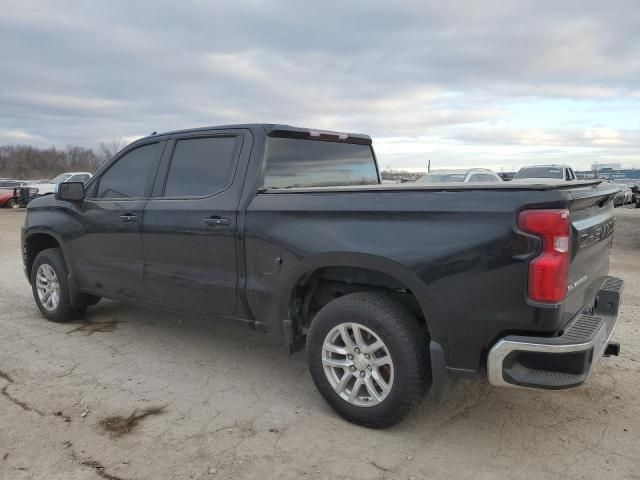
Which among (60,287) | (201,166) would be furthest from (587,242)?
(60,287)

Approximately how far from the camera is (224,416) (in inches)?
139

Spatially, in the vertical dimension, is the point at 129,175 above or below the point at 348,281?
above

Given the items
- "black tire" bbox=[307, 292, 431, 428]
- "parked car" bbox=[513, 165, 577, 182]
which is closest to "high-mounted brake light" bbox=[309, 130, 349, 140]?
"black tire" bbox=[307, 292, 431, 428]

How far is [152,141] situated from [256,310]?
1.92 m

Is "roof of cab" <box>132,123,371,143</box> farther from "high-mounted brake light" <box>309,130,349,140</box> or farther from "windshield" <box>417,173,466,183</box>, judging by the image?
"windshield" <box>417,173,466,183</box>

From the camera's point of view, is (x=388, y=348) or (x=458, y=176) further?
(x=458, y=176)

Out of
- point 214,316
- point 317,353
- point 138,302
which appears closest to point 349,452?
point 317,353

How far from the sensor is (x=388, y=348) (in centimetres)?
317

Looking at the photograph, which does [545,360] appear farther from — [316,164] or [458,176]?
[458,176]

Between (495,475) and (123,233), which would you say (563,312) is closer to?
(495,475)

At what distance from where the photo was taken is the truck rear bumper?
2.71 meters

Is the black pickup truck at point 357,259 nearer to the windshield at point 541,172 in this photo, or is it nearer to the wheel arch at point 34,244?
the wheel arch at point 34,244

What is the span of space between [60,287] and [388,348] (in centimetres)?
385

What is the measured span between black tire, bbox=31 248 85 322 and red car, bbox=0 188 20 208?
24.6 meters
